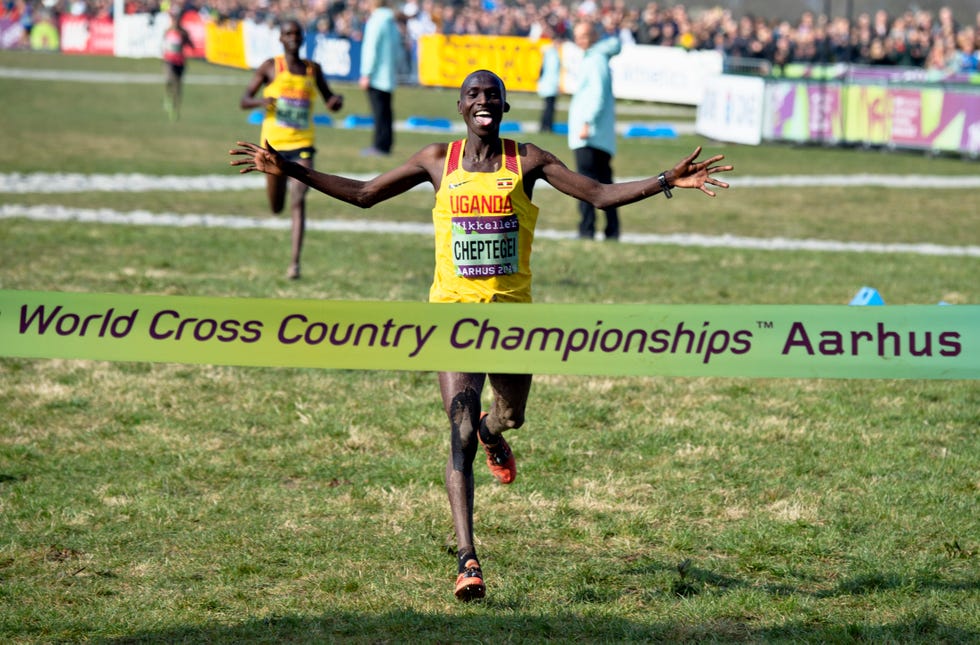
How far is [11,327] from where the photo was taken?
516 centimetres

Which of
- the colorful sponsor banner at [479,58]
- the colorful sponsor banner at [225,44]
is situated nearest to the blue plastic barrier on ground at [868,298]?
the colorful sponsor banner at [479,58]

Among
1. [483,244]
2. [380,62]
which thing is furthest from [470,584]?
[380,62]

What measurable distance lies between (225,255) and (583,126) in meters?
4.46

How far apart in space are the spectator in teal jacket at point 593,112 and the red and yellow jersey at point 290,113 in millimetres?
3677

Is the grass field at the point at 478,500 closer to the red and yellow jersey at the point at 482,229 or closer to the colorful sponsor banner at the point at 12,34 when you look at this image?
the red and yellow jersey at the point at 482,229

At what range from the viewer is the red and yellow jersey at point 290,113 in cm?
1266

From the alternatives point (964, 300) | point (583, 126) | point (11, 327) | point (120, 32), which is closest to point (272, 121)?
point (583, 126)

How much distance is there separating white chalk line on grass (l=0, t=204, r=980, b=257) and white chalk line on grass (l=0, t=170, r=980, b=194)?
202 cm

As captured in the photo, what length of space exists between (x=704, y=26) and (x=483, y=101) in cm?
3330

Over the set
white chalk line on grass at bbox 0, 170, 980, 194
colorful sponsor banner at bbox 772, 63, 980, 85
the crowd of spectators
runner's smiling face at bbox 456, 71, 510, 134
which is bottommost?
white chalk line on grass at bbox 0, 170, 980, 194

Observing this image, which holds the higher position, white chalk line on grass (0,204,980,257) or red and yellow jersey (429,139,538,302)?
red and yellow jersey (429,139,538,302)

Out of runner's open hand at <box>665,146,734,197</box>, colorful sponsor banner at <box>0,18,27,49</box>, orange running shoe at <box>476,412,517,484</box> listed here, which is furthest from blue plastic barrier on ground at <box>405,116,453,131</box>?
colorful sponsor banner at <box>0,18,27,49</box>

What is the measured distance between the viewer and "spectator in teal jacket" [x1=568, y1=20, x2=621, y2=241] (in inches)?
604

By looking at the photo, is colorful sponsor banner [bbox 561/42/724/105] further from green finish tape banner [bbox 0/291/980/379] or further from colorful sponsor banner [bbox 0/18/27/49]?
colorful sponsor banner [bbox 0/18/27/49]
